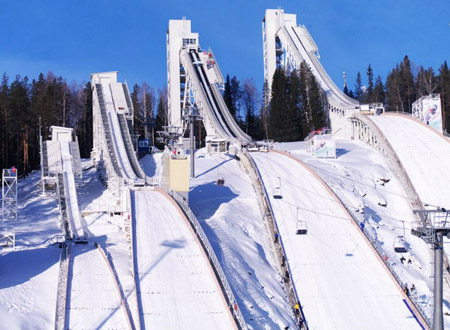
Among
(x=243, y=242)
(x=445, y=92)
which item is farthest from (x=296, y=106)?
(x=243, y=242)

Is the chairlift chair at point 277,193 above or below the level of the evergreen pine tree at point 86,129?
below

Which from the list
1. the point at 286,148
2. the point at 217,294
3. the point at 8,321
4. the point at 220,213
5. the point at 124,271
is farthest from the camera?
the point at 286,148

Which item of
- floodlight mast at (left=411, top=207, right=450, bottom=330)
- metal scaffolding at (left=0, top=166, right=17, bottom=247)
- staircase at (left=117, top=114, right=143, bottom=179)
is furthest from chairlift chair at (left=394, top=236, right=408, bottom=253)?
metal scaffolding at (left=0, top=166, right=17, bottom=247)

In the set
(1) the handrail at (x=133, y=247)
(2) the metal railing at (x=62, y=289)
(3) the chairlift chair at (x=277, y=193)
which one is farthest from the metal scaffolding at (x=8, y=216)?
(3) the chairlift chair at (x=277, y=193)

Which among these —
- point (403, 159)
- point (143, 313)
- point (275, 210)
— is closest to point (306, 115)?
point (403, 159)

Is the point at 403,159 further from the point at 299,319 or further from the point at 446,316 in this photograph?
the point at 299,319

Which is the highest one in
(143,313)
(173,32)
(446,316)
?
(173,32)

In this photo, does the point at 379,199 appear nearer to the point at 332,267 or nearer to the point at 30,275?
the point at 332,267

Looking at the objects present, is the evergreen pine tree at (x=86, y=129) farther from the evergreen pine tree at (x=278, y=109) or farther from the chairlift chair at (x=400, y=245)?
the chairlift chair at (x=400, y=245)
